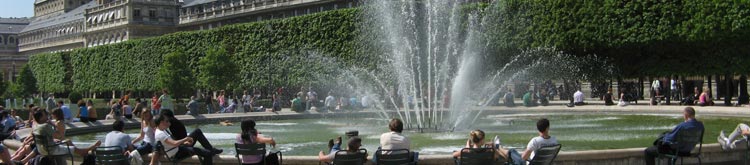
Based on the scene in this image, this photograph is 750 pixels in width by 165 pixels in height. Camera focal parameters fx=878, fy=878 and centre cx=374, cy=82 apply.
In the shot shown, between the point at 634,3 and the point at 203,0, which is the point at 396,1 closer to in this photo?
the point at 634,3

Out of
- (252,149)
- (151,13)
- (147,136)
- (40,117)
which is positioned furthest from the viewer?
(151,13)

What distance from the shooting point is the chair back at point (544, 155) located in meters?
12.5

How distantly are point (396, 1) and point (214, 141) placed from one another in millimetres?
34151

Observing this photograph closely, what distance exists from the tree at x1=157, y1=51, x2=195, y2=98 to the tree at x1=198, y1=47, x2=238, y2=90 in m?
2.51

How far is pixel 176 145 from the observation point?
44.9 ft

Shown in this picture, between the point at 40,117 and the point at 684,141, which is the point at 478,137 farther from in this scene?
the point at 40,117

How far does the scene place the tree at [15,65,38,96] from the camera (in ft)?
381

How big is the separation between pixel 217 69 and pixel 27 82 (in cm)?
6215

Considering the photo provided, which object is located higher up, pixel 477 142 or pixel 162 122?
pixel 162 122

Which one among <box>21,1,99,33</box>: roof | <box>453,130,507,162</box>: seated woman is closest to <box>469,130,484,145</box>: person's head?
<box>453,130,507,162</box>: seated woman

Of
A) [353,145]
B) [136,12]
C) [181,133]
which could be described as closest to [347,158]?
[353,145]

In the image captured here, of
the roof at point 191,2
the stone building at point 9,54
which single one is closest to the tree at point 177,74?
the roof at point 191,2

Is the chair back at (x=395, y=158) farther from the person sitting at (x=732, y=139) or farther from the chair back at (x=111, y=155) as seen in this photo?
the person sitting at (x=732, y=139)

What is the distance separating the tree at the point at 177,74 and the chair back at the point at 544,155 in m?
60.8
